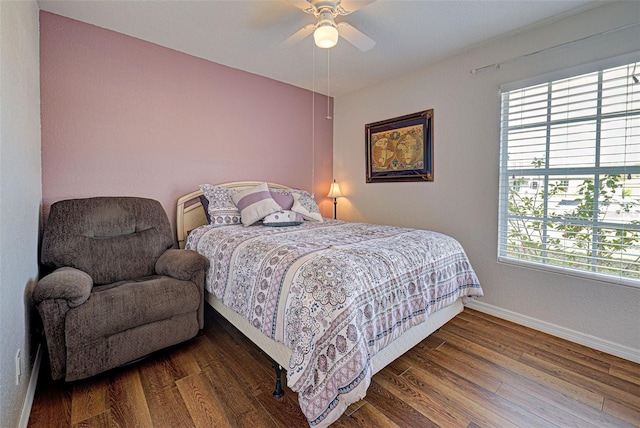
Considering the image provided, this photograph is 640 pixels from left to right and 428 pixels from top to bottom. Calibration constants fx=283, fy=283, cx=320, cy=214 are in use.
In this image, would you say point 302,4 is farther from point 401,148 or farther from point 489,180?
point 489,180

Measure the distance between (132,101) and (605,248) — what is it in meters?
4.04

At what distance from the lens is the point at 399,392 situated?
1.61 meters

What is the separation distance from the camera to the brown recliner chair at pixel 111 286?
5.08 feet

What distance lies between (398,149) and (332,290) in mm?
2524

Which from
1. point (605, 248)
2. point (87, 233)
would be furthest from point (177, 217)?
point (605, 248)

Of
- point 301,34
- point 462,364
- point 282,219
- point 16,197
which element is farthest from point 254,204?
point 462,364

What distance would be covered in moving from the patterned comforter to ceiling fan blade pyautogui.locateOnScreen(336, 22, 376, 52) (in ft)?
4.67

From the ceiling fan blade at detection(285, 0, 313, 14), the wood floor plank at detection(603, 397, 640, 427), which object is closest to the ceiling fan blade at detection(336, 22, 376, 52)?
the ceiling fan blade at detection(285, 0, 313, 14)

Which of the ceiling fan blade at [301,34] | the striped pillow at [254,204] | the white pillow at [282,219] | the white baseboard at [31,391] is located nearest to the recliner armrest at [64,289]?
the white baseboard at [31,391]

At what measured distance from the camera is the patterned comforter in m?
1.25

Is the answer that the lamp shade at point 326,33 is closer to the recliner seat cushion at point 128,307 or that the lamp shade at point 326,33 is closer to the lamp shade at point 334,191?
the recliner seat cushion at point 128,307

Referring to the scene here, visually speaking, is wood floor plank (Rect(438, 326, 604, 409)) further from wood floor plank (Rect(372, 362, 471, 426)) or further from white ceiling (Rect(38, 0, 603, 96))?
white ceiling (Rect(38, 0, 603, 96))

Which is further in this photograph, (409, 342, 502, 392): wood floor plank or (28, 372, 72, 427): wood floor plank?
(409, 342, 502, 392): wood floor plank

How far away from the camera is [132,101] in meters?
2.59
